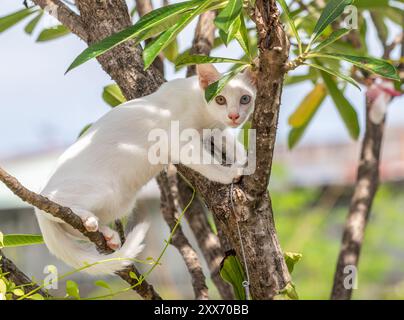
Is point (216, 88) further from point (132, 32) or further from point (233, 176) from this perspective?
point (233, 176)

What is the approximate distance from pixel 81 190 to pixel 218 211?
1.23 feet

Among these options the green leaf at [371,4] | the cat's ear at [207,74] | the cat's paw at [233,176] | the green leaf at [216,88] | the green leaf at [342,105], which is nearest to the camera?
the green leaf at [216,88]

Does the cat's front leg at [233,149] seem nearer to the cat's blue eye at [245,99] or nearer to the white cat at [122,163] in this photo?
the white cat at [122,163]

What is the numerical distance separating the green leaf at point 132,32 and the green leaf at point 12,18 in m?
0.98

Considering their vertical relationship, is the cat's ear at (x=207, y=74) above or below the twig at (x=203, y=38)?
below

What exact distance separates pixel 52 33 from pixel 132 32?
1042 millimetres

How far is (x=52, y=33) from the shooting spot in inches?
88.0

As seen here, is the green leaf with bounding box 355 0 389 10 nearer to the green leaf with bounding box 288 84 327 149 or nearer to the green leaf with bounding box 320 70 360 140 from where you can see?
the green leaf with bounding box 320 70 360 140

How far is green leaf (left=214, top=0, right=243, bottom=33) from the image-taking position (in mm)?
1166

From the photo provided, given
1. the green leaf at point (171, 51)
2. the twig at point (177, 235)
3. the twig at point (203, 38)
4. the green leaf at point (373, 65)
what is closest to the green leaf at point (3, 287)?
the green leaf at point (373, 65)

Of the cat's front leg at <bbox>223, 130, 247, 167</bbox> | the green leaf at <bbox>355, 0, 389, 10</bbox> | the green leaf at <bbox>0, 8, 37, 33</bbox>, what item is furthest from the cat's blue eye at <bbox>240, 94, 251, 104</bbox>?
the green leaf at <bbox>0, 8, 37, 33</bbox>

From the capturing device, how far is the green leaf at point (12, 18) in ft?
7.04
